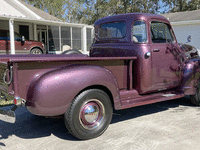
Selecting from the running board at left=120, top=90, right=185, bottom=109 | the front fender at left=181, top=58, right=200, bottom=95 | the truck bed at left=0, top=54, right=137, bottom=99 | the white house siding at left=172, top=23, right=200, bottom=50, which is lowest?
the running board at left=120, top=90, right=185, bottom=109

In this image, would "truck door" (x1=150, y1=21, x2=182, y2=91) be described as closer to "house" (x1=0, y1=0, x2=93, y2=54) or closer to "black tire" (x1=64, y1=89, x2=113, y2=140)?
"black tire" (x1=64, y1=89, x2=113, y2=140)

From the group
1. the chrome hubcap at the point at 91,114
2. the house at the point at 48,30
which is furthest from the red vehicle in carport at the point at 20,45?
the chrome hubcap at the point at 91,114

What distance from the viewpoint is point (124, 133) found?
3.41m

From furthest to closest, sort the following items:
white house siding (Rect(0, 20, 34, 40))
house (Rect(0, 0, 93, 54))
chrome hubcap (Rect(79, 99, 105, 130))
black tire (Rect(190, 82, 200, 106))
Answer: house (Rect(0, 0, 93, 54))
white house siding (Rect(0, 20, 34, 40))
black tire (Rect(190, 82, 200, 106))
chrome hubcap (Rect(79, 99, 105, 130))

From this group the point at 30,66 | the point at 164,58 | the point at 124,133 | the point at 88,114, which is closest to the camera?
the point at 30,66

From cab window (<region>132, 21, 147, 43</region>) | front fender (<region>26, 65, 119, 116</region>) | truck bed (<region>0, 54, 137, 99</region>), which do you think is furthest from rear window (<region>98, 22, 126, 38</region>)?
front fender (<region>26, 65, 119, 116</region>)

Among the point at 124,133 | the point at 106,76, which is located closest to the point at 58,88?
the point at 106,76

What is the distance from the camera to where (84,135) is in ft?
10.1

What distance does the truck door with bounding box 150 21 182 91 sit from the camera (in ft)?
13.0

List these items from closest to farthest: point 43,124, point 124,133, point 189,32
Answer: point 124,133 < point 43,124 < point 189,32

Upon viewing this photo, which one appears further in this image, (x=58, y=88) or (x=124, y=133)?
(x=124, y=133)

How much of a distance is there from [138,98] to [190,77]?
140 cm

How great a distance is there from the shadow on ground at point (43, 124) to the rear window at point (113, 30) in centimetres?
164

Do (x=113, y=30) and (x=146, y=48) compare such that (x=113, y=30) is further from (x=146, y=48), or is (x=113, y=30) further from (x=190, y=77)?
(x=190, y=77)
